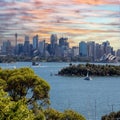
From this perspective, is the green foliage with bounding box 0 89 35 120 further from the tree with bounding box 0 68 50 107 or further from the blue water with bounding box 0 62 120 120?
the blue water with bounding box 0 62 120 120

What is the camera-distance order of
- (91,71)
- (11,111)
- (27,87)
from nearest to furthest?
(11,111) < (27,87) < (91,71)

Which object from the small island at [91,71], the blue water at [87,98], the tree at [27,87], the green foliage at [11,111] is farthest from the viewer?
the small island at [91,71]

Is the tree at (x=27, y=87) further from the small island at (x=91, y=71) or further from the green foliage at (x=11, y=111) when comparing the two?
the small island at (x=91, y=71)

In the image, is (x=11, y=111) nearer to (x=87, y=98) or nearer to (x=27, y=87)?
(x=27, y=87)

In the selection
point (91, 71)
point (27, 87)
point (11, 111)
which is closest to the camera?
point (11, 111)

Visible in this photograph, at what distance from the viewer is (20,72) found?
1120cm

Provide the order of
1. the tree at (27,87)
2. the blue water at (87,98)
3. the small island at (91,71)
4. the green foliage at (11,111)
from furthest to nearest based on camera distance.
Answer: the small island at (91,71) < the blue water at (87,98) < the tree at (27,87) < the green foliage at (11,111)

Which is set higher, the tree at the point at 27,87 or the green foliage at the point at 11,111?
the green foliage at the point at 11,111

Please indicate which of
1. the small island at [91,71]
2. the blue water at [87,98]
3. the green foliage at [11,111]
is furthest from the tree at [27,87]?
the small island at [91,71]

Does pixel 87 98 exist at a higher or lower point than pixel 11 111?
lower

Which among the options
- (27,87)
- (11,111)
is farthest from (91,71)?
(11,111)

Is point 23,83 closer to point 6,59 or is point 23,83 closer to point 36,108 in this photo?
point 36,108

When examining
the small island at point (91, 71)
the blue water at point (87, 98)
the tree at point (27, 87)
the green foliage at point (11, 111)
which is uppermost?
the green foliage at point (11, 111)

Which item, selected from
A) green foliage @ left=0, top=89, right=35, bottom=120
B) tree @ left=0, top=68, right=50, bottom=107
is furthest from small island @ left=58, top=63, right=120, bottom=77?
green foliage @ left=0, top=89, right=35, bottom=120
